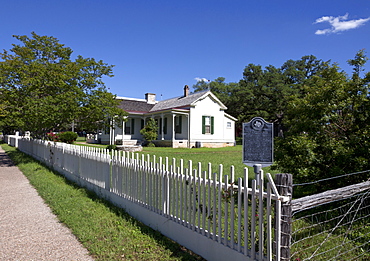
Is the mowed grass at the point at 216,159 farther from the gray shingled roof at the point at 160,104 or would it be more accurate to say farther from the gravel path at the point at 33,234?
the gray shingled roof at the point at 160,104

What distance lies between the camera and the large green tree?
5242 mm

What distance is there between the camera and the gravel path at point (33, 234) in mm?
3823

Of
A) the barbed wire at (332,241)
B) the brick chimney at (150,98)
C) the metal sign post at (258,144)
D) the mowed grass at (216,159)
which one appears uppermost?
the brick chimney at (150,98)

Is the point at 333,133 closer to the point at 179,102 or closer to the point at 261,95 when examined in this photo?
the point at 179,102

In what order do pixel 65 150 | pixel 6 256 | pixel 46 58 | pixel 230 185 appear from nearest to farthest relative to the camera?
pixel 230 185
pixel 6 256
pixel 65 150
pixel 46 58

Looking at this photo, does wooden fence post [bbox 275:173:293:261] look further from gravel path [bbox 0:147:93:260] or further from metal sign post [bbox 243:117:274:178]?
metal sign post [bbox 243:117:274:178]

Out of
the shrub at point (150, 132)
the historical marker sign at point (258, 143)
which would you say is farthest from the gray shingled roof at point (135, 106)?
the historical marker sign at point (258, 143)

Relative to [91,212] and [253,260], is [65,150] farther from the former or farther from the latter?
[253,260]

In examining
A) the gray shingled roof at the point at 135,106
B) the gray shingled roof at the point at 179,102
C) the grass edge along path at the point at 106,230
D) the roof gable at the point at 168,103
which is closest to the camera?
the grass edge along path at the point at 106,230

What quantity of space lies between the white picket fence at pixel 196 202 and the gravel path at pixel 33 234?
1.26 metres

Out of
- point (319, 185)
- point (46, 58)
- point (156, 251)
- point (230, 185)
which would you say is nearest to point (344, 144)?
point (319, 185)

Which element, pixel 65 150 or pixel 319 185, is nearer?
pixel 319 185

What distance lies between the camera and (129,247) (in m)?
3.95

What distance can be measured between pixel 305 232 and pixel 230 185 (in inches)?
77.9
